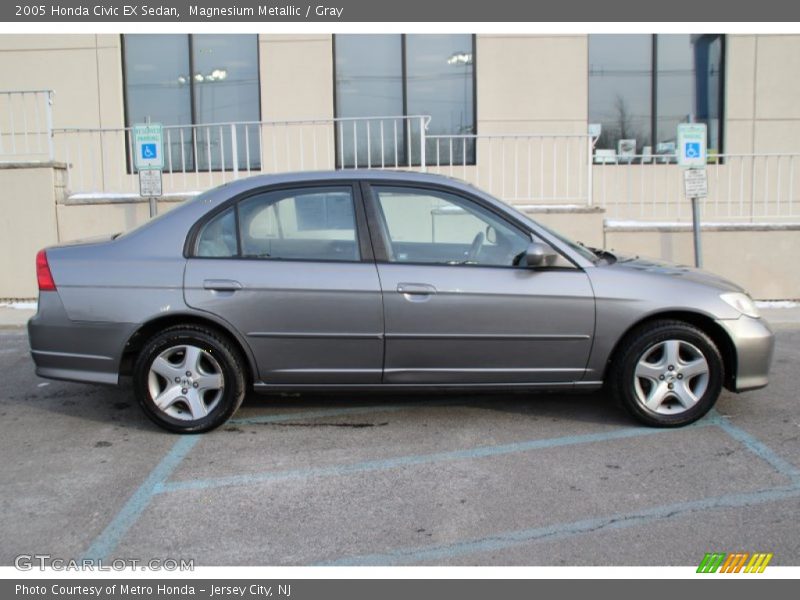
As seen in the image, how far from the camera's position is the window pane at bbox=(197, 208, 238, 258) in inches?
190

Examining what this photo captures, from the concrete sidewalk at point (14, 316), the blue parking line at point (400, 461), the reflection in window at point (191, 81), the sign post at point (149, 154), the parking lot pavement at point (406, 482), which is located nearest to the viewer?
the parking lot pavement at point (406, 482)

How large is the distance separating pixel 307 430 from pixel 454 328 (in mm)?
1163

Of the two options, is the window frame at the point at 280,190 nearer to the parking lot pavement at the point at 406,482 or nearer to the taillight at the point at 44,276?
the taillight at the point at 44,276

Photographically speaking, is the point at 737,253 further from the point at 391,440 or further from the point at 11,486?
the point at 11,486

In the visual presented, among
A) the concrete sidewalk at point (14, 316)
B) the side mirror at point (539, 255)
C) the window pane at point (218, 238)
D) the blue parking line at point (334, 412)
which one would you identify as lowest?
the blue parking line at point (334, 412)

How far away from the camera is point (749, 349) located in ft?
15.8

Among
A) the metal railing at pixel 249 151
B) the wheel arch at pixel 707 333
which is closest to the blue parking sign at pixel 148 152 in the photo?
the metal railing at pixel 249 151

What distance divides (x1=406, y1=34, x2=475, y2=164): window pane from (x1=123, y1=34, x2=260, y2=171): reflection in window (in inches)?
93.0

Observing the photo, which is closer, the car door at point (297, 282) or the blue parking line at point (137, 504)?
the blue parking line at point (137, 504)

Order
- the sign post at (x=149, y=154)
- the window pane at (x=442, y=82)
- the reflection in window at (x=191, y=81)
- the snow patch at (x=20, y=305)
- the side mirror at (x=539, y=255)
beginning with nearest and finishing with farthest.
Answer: the side mirror at (x=539, y=255)
the sign post at (x=149, y=154)
the snow patch at (x=20, y=305)
the window pane at (x=442, y=82)
the reflection in window at (x=191, y=81)

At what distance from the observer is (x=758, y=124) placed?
11516 millimetres

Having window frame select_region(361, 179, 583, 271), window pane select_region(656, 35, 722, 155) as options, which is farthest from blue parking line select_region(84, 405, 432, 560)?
window pane select_region(656, 35, 722, 155)

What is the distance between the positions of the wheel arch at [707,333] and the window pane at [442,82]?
6938mm

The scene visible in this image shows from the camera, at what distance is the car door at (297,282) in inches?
185
